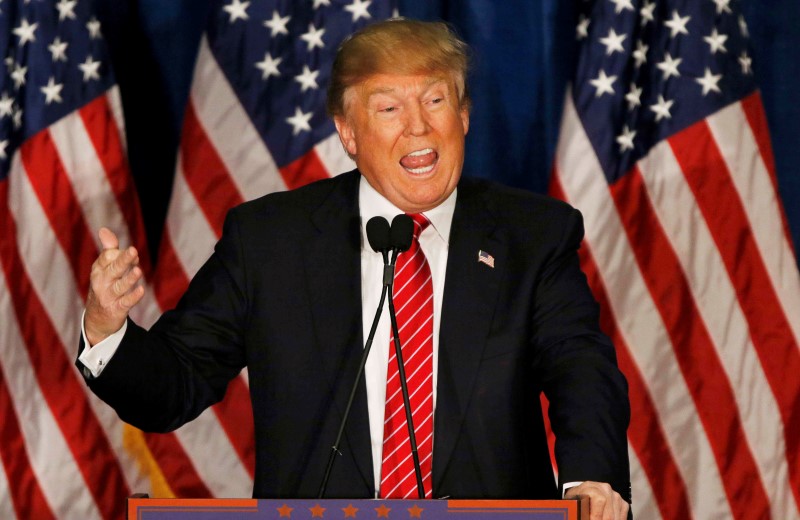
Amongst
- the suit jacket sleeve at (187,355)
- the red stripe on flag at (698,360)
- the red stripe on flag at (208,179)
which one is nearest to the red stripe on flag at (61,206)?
the red stripe on flag at (208,179)

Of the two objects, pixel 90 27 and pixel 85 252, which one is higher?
pixel 90 27

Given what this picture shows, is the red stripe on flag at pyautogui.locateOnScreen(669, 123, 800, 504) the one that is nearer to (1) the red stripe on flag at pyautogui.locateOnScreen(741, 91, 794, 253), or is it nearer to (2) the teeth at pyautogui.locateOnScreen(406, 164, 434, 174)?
(1) the red stripe on flag at pyautogui.locateOnScreen(741, 91, 794, 253)

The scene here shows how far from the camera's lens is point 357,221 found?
2.36m

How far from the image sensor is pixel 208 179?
3.77 meters

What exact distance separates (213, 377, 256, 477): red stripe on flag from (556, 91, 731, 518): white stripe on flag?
1207 millimetres

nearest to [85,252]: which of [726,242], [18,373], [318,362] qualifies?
[18,373]

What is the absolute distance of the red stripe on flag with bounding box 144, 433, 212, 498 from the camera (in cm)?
373

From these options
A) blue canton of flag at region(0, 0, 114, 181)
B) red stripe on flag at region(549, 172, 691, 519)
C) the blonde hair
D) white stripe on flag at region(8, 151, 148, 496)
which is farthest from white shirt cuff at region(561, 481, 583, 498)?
blue canton of flag at region(0, 0, 114, 181)

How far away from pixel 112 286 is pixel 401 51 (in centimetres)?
77

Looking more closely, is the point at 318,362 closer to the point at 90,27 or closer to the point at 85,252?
the point at 85,252

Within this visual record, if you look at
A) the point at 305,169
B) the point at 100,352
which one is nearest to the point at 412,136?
the point at 100,352

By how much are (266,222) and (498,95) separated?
6.35ft

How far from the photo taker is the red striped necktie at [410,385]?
2.10m

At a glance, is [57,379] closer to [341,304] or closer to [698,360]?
[341,304]
